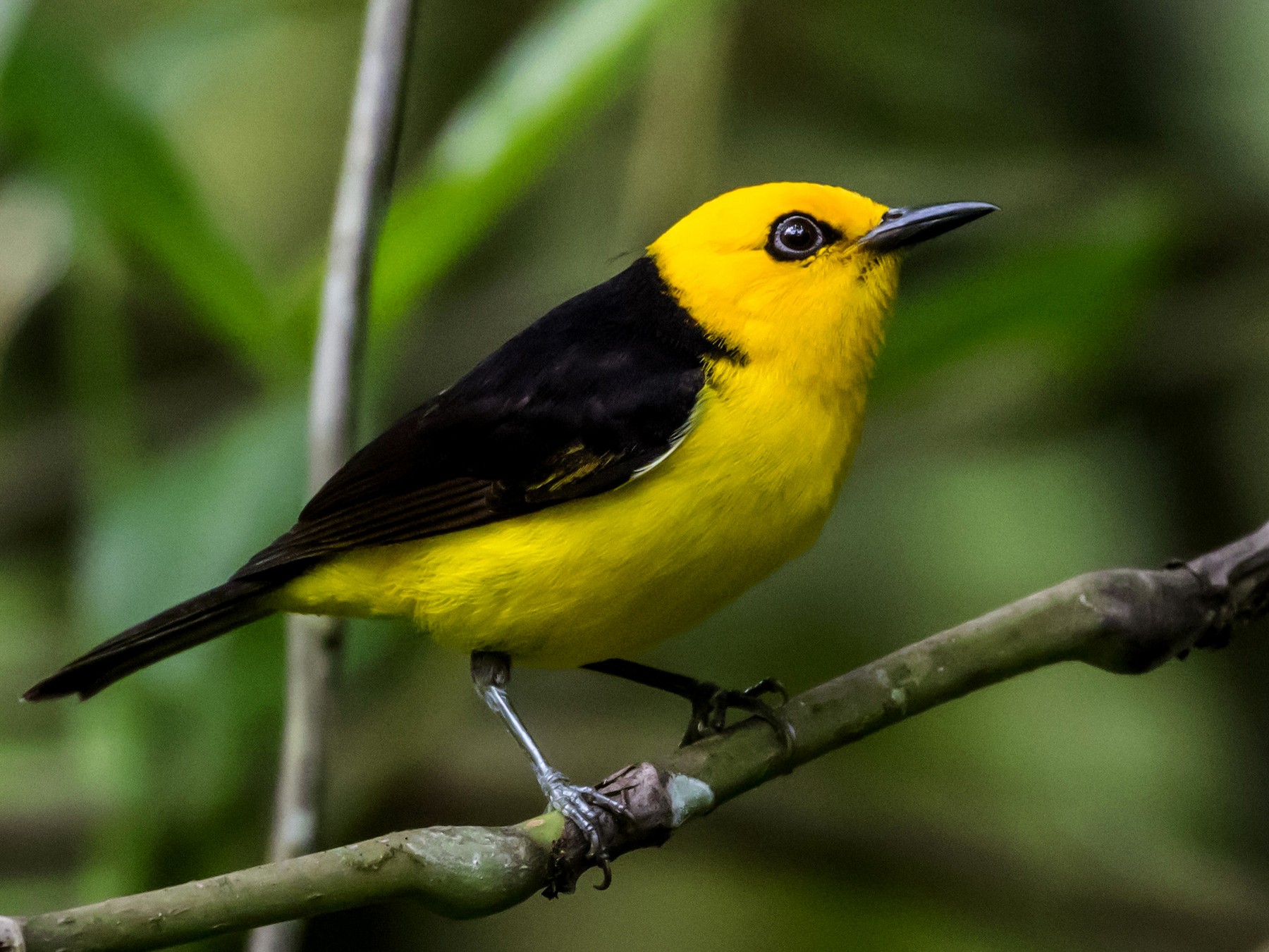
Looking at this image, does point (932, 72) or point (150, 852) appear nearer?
point (150, 852)

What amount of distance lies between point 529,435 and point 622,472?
269mm

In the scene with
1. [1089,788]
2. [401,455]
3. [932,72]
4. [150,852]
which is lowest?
[1089,788]

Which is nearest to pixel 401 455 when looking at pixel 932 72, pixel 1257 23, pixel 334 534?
pixel 334 534

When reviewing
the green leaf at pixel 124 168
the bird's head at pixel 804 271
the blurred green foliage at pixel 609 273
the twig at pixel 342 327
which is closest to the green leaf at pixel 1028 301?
the blurred green foliage at pixel 609 273

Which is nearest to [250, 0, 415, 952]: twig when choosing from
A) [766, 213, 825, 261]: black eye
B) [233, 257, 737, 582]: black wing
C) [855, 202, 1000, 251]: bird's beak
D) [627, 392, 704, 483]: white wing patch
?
[233, 257, 737, 582]: black wing

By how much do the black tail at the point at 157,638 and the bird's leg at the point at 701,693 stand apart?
30.8 inches

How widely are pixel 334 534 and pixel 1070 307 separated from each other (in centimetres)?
204

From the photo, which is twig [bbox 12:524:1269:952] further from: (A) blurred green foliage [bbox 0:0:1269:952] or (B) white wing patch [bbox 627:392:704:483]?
(A) blurred green foliage [bbox 0:0:1269:952]

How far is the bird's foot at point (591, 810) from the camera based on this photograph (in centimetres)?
228

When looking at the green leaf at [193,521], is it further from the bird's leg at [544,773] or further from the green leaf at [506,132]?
the bird's leg at [544,773]

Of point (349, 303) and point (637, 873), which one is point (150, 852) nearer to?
point (349, 303)

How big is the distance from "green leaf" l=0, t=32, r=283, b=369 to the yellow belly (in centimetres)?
89

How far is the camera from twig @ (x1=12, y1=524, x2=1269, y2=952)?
1869mm

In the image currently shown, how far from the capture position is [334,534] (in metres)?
3.04
